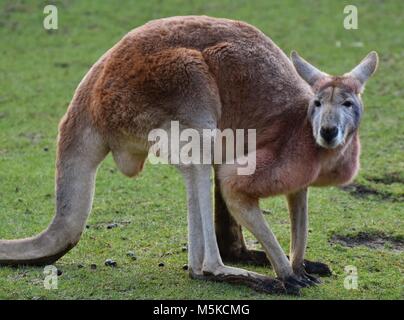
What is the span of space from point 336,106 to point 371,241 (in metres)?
1.54

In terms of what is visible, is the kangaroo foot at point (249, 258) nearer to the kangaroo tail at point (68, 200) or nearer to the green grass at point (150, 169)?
the green grass at point (150, 169)

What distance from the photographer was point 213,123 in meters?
5.42

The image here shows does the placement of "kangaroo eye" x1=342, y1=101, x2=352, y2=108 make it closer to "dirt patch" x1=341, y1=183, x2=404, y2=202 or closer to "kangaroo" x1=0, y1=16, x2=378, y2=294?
"kangaroo" x1=0, y1=16, x2=378, y2=294

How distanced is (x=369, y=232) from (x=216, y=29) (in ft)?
6.13

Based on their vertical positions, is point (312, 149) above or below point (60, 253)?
above

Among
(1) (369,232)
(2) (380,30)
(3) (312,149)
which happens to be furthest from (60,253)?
(2) (380,30)

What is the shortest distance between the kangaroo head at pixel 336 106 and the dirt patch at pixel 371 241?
122cm

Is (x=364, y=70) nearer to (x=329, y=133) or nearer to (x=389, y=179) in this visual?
(x=329, y=133)

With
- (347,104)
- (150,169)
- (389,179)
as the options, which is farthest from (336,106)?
(150,169)

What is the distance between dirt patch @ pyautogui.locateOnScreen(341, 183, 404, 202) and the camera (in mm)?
7176

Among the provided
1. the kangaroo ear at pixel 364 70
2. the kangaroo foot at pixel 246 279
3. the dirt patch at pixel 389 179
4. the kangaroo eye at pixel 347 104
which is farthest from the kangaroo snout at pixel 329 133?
the dirt patch at pixel 389 179
